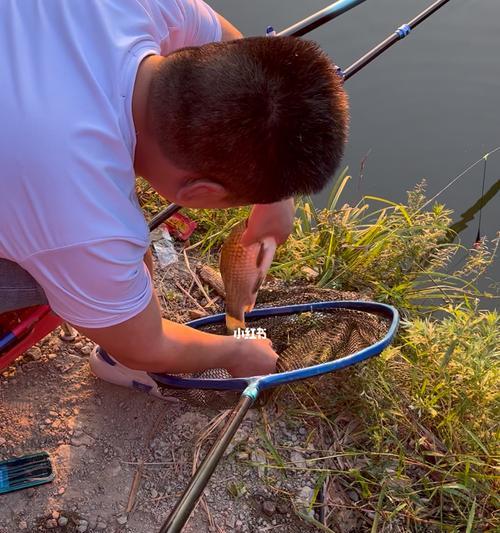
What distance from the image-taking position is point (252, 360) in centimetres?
220

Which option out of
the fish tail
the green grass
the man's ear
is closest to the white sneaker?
the fish tail

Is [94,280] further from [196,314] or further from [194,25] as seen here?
[196,314]

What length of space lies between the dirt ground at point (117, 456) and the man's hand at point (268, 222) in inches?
27.1

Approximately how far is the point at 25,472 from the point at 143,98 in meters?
1.34

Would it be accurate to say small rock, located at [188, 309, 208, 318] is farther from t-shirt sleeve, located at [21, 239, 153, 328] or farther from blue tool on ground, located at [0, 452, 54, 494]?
t-shirt sleeve, located at [21, 239, 153, 328]

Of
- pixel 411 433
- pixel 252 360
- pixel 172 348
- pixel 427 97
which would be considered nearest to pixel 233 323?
pixel 252 360

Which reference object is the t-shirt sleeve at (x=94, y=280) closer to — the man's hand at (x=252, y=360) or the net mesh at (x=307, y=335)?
the man's hand at (x=252, y=360)

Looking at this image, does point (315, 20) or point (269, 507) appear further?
point (315, 20)

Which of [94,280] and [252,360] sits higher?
[94,280]

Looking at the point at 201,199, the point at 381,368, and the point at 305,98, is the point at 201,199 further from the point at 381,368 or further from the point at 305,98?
the point at 381,368

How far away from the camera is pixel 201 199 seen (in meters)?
1.71

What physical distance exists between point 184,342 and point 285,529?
758 mm

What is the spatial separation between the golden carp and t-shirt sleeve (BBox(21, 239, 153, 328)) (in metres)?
0.61

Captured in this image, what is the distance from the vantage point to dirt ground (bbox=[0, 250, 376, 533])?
208cm
